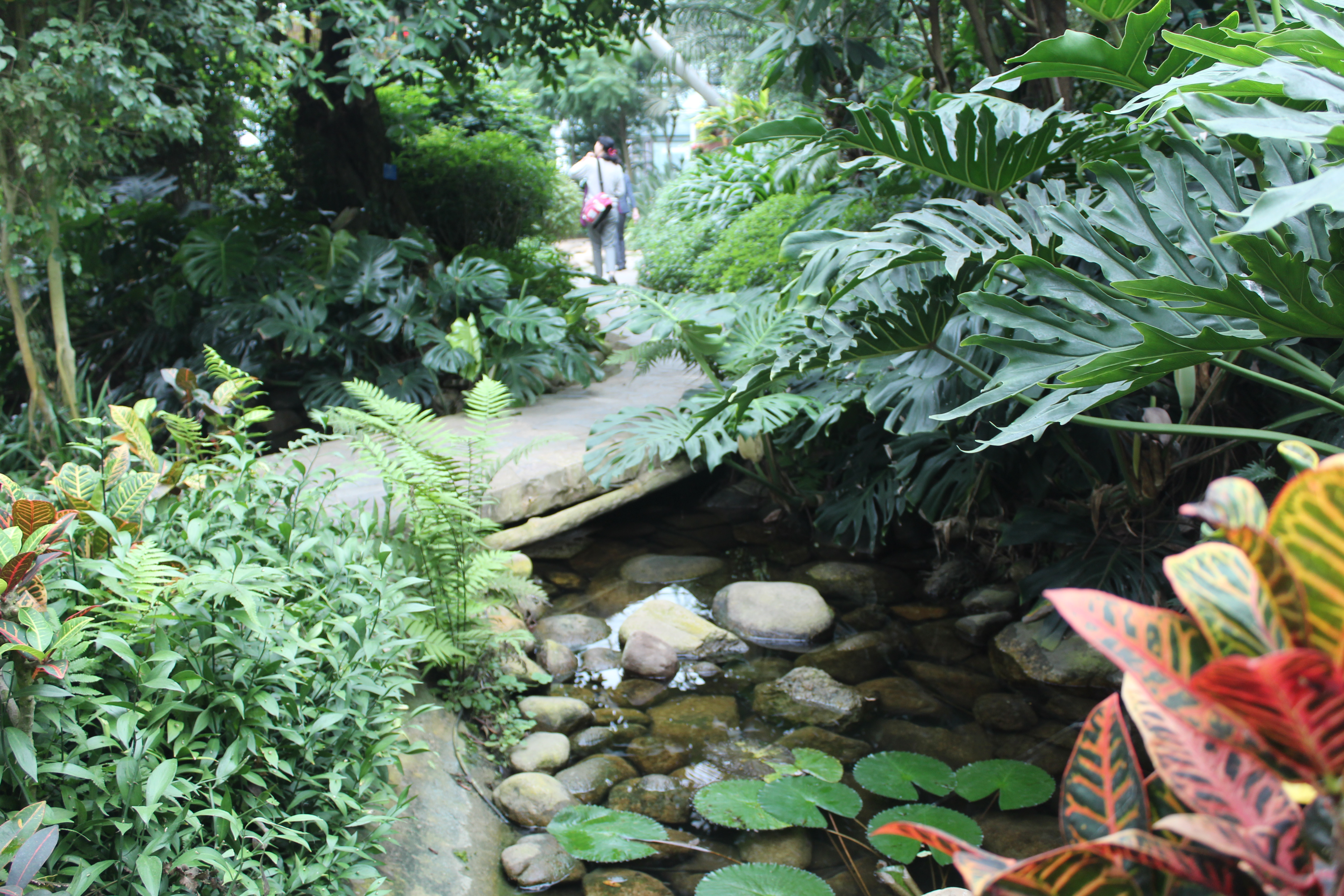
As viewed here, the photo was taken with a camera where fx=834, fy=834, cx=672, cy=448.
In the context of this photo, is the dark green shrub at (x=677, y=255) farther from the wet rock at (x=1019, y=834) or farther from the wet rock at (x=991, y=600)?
the wet rock at (x=1019, y=834)

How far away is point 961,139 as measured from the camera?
2352 mm

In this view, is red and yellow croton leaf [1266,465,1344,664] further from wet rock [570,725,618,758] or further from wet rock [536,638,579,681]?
wet rock [536,638,579,681]

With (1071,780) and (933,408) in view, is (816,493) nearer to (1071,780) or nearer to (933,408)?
(933,408)

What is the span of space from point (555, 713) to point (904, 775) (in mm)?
1162

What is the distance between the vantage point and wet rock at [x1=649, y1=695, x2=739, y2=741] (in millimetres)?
2885

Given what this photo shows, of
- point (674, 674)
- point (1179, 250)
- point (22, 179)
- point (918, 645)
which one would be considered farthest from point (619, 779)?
point (22, 179)

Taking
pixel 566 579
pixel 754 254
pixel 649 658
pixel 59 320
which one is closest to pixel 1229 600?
pixel 649 658

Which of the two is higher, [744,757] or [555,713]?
[555,713]

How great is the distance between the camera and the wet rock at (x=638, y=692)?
10.1ft

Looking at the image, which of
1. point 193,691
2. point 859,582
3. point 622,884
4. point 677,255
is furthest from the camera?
point 677,255

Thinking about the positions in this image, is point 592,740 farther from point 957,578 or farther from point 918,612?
point 957,578

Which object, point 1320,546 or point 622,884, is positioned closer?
point 1320,546

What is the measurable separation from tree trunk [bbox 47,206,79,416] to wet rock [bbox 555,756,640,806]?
2.81m

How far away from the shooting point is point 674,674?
327 centimetres
